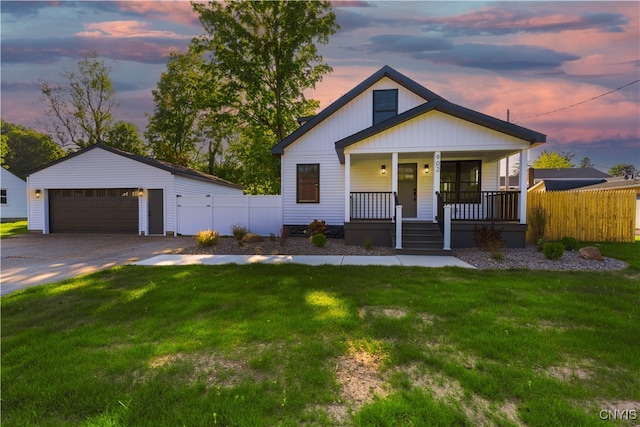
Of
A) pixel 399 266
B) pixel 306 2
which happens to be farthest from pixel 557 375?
pixel 306 2

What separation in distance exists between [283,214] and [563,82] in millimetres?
16475

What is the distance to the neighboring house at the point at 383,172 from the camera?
1009 centimetres

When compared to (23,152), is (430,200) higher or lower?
lower

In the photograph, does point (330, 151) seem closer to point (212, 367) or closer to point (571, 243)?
point (571, 243)

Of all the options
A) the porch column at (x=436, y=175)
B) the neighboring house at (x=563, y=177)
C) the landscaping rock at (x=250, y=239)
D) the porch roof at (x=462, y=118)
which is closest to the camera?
the porch roof at (x=462, y=118)

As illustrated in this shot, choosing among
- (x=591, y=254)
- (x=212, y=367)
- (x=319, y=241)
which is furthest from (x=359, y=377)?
(x=591, y=254)

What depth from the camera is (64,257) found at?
9.09 meters

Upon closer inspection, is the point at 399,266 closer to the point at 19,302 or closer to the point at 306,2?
the point at 19,302

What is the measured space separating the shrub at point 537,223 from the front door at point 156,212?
16167mm

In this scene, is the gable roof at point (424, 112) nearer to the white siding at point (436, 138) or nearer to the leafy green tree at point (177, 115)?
the white siding at point (436, 138)

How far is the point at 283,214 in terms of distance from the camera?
1294 cm

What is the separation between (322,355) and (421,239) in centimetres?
744

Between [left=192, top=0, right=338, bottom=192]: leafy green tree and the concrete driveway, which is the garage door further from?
[left=192, top=0, right=338, bottom=192]: leafy green tree

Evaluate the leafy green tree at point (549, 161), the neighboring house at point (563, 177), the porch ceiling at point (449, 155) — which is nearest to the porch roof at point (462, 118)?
the porch ceiling at point (449, 155)
